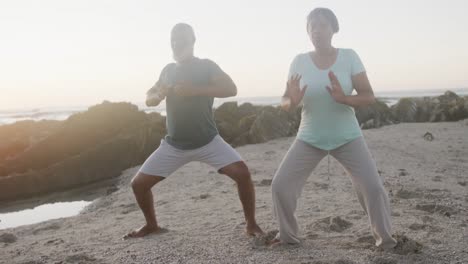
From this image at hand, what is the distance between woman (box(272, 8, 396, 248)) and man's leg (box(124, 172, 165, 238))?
154 cm

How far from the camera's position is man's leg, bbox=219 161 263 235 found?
496 cm

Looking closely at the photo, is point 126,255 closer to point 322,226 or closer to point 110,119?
point 322,226

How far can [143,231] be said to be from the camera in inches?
211

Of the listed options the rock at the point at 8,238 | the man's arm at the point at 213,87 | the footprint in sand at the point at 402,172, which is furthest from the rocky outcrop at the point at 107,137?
the man's arm at the point at 213,87

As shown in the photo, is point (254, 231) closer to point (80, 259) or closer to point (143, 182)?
point (143, 182)

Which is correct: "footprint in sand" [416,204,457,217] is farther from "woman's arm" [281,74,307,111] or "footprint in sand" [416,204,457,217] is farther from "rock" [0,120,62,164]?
"rock" [0,120,62,164]

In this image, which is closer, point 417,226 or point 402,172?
point 417,226

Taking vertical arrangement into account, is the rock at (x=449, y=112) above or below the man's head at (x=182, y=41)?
below

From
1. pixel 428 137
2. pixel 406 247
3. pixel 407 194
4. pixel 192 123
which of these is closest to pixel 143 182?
pixel 192 123

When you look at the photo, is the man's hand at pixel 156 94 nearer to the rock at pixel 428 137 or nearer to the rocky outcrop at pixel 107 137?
the rocky outcrop at pixel 107 137

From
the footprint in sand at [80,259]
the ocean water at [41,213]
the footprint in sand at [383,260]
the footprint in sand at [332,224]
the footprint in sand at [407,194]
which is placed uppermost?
the footprint in sand at [383,260]

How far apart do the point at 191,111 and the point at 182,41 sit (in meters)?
0.76

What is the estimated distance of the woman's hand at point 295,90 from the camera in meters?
4.19

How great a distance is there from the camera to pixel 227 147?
505 cm
